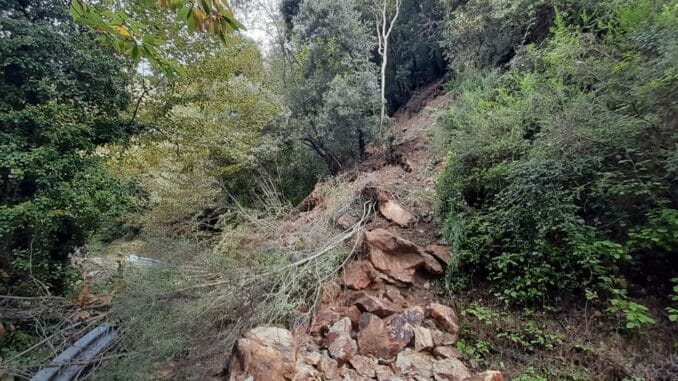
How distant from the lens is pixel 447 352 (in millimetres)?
2434

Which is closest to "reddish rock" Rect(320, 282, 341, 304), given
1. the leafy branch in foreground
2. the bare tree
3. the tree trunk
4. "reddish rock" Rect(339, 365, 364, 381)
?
"reddish rock" Rect(339, 365, 364, 381)

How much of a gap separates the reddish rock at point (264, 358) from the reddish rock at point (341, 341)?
33 cm

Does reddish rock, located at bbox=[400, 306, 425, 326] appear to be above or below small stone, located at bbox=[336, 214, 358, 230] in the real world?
below

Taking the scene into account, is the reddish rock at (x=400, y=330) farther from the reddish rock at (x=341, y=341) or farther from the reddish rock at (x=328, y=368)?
the reddish rock at (x=328, y=368)

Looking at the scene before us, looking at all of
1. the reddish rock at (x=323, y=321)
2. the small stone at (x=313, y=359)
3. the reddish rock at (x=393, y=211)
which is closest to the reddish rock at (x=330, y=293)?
the reddish rock at (x=323, y=321)

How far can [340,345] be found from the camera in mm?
2586

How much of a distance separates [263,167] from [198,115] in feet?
6.11

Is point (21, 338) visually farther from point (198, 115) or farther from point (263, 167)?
point (263, 167)

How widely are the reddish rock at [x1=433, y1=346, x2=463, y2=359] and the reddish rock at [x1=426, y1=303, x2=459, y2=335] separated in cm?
17

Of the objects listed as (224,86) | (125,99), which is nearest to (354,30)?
(224,86)

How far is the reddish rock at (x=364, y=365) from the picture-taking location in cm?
235

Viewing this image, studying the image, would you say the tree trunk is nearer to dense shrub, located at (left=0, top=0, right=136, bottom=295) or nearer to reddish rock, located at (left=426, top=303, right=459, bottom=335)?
dense shrub, located at (left=0, top=0, right=136, bottom=295)

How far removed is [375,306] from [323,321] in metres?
0.51

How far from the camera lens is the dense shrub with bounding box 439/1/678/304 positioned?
2.22 m
